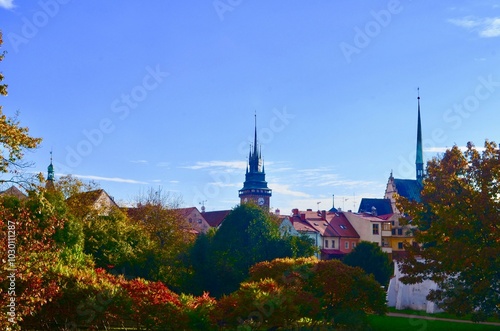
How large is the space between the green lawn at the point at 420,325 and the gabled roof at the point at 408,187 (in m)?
73.5

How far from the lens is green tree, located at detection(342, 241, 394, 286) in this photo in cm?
5541

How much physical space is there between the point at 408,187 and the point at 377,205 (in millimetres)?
7255

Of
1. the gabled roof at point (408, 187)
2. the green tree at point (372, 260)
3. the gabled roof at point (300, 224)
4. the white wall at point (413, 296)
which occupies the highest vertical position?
the gabled roof at point (408, 187)

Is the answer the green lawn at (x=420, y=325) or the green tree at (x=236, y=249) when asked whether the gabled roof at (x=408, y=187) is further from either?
the green lawn at (x=420, y=325)

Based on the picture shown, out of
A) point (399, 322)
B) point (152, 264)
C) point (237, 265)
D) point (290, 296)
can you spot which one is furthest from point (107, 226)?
point (290, 296)

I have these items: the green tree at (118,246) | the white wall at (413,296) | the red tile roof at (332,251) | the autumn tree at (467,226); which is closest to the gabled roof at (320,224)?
the red tile roof at (332,251)

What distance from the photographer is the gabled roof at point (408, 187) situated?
103062mm

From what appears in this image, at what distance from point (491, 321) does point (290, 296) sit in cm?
1773

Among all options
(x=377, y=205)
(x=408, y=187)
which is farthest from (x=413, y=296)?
(x=408, y=187)

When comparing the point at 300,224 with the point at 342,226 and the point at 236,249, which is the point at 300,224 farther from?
the point at 236,249

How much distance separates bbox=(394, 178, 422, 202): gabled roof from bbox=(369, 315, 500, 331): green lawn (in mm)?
73480

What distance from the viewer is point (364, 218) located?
258 ft

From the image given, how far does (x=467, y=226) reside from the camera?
23031 millimetres

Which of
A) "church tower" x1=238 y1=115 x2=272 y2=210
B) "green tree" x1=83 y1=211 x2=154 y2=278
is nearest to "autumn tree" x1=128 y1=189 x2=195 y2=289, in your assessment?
"green tree" x1=83 y1=211 x2=154 y2=278
